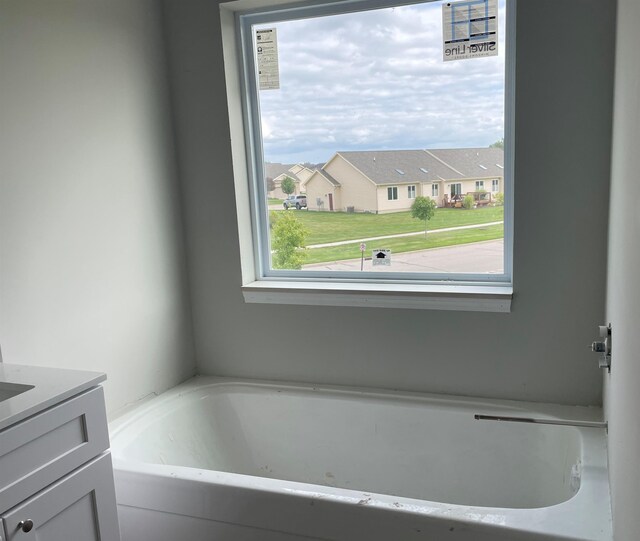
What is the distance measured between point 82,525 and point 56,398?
338 millimetres

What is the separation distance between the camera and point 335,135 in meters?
2.58

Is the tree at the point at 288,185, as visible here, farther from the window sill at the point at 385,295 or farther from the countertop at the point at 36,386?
the countertop at the point at 36,386

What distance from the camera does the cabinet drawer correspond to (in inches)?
52.8

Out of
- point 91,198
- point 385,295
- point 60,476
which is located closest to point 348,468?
point 385,295

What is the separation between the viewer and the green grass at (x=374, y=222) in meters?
2.42

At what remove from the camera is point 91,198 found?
2.21 meters

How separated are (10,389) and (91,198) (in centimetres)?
83

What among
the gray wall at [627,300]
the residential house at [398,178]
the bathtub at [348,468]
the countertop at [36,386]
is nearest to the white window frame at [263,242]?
the residential house at [398,178]

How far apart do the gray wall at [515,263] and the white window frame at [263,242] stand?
0.05m

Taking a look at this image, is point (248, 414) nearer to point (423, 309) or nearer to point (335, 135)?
point (423, 309)

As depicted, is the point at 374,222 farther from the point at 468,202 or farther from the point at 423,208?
the point at 468,202

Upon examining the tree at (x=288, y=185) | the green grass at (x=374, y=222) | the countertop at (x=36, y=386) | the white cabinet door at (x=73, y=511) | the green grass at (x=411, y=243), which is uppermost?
the tree at (x=288, y=185)

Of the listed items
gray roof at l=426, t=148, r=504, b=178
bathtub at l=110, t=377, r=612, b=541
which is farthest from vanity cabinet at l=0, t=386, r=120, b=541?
gray roof at l=426, t=148, r=504, b=178

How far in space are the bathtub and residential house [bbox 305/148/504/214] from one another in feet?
2.59
